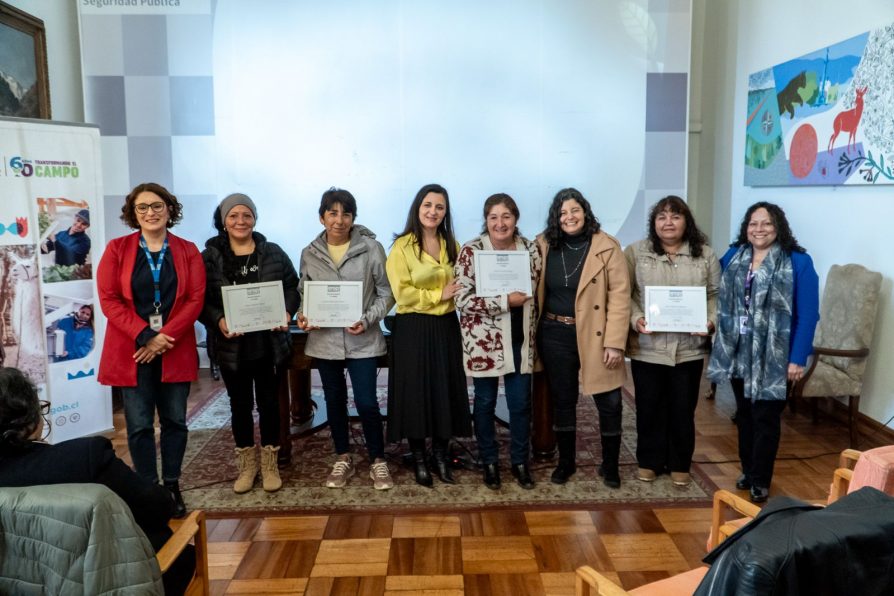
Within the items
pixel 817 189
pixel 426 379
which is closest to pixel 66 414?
A: pixel 426 379

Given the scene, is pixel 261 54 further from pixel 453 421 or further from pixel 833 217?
pixel 833 217

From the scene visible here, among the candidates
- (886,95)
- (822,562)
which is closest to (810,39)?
(886,95)

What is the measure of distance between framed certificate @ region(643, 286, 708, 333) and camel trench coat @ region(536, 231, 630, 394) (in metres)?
0.11

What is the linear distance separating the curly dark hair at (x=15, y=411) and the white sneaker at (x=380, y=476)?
6.36 feet

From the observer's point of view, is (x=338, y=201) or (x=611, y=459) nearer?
(x=338, y=201)

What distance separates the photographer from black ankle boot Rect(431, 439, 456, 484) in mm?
3492

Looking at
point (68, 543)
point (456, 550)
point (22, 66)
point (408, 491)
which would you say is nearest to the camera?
point (68, 543)

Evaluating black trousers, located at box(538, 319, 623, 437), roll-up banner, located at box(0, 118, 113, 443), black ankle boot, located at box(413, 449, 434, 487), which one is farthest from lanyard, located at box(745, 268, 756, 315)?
roll-up banner, located at box(0, 118, 113, 443)

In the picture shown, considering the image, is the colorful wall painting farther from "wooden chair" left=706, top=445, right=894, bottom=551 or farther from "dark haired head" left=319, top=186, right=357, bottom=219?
"dark haired head" left=319, top=186, right=357, bottom=219

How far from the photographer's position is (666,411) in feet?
11.1

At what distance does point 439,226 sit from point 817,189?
2746 millimetres

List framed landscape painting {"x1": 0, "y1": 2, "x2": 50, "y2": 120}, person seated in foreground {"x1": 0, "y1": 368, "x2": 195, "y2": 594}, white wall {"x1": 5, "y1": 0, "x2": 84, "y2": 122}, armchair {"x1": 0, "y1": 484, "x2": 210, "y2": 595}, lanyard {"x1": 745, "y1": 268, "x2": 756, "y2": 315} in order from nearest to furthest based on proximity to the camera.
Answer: armchair {"x1": 0, "y1": 484, "x2": 210, "y2": 595}
person seated in foreground {"x1": 0, "y1": 368, "x2": 195, "y2": 594}
lanyard {"x1": 745, "y1": 268, "x2": 756, "y2": 315}
framed landscape painting {"x1": 0, "y1": 2, "x2": 50, "y2": 120}
white wall {"x1": 5, "y1": 0, "x2": 84, "y2": 122}

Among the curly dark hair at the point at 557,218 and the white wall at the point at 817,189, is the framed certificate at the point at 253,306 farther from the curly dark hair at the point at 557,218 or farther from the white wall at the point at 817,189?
the white wall at the point at 817,189

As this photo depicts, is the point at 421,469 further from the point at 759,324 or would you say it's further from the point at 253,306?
the point at 759,324
